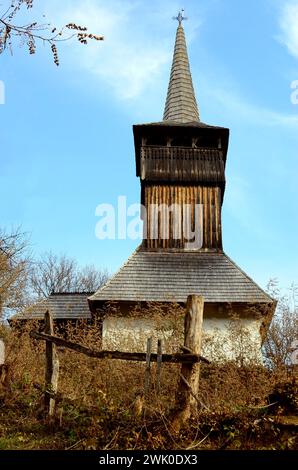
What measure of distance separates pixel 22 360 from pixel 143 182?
11461mm

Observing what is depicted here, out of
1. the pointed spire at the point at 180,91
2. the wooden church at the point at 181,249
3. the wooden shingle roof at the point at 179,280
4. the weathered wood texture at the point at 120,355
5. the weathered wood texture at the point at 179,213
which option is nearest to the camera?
the weathered wood texture at the point at 120,355

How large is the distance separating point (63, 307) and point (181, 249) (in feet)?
17.2

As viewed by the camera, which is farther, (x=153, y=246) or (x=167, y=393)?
(x=153, y=246)

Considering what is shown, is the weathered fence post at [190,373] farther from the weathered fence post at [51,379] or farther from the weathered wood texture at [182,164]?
the weathered wood texture at [182,164]

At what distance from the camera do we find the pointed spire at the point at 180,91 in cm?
2289

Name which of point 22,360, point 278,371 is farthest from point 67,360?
point 278,371

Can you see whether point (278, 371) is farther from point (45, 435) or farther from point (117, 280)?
point (117, 280)

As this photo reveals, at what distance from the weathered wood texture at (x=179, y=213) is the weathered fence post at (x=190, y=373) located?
12.4 meters

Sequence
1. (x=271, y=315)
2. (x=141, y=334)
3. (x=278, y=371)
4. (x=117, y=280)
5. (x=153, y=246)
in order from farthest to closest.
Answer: (x=153, y=246) → (x=117, y=280) → (x=271, y=315) → (x=141, y=334) → (x=278, y=371)

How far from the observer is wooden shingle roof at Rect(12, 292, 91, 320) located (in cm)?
1959
